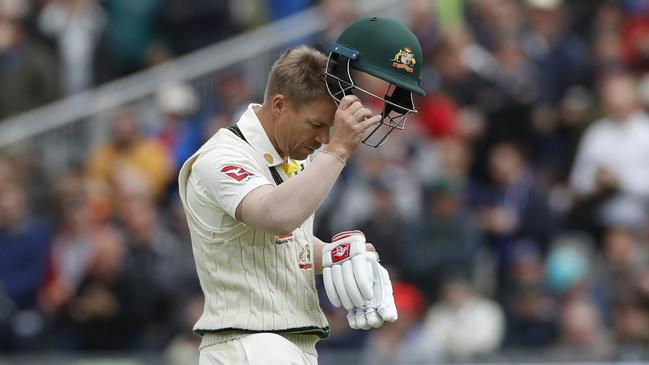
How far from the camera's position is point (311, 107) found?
6176 millimetres

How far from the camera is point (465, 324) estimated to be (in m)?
12.3

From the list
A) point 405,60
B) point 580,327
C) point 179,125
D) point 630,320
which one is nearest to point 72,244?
point 179,125

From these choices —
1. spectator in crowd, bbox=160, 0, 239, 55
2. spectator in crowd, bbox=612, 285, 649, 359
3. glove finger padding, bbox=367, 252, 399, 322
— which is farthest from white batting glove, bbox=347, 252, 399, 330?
spectator in crowd, bbox=160, 0, 239, 55

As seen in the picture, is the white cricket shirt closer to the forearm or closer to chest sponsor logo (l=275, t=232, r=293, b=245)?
chest sponsor logo (l=275, t=232, r=293, b=245)

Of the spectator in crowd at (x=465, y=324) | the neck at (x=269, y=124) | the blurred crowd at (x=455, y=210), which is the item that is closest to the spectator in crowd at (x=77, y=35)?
the blurred crowd at (x=455, y=210)

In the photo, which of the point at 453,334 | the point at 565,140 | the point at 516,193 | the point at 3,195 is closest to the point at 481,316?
the point at 453,334

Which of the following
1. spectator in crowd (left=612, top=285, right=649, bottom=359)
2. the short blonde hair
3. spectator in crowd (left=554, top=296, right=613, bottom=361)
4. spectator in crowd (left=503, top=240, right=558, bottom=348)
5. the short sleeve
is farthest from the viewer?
spectator in crowd (left=503, top=240, right=558, bottom=348)

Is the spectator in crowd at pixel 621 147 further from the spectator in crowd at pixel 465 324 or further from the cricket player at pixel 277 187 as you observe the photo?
the cricket player at pixel 277 187

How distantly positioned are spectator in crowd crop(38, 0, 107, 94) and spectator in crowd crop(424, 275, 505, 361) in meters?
6.76

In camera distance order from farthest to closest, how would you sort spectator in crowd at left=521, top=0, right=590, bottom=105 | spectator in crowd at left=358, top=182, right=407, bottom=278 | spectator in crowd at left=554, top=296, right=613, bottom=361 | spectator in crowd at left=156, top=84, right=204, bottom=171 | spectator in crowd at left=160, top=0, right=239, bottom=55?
spectator in crowd at left=160, top=0, right=239, bottom=55 < spectator in crowd at left=156, top=84, right=204, bottom=171 < spectator in crowd at left=521, top=0, right=590, bottom=105 < spectator in crowd at left=358, top=182, right=407, bottom=278 < spectator in crowd at left=554, top=296, right=613, bottom=361

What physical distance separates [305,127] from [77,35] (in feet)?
38.7

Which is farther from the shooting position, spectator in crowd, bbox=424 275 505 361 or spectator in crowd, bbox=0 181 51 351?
spectator in crowd, bbox=0 181 51 351

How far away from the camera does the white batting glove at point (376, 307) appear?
608 cm

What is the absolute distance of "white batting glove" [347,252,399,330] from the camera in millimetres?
6078
